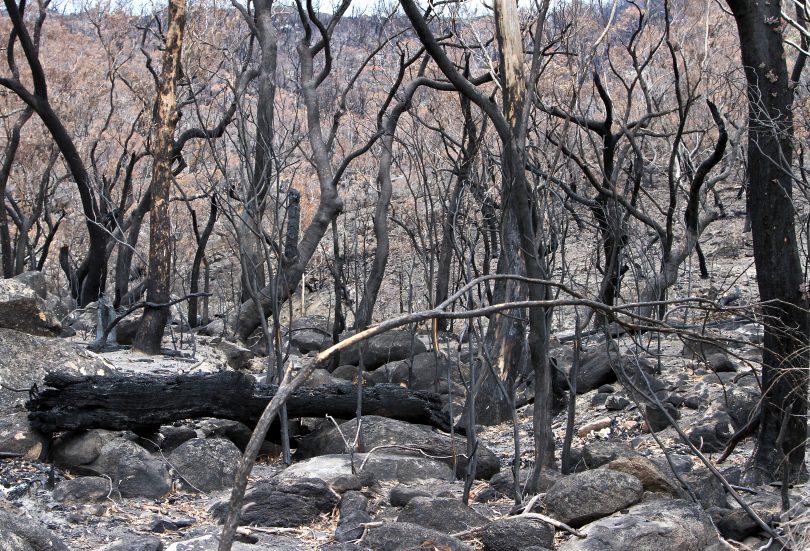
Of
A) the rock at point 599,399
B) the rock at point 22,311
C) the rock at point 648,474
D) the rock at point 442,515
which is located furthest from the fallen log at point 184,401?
the rock at point 648,474

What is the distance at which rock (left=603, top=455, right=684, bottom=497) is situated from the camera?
16.0 feet

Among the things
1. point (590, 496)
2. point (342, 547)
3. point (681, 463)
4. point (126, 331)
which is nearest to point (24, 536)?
point (342, 547)

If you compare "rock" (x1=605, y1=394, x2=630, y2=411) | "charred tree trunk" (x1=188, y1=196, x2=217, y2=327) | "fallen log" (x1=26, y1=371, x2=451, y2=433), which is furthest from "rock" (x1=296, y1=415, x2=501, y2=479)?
"charred tree trunk" (x1=188, y1=196, x2=217, y2=327)

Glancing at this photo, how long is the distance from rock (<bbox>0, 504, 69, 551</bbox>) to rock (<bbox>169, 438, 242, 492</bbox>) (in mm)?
1879

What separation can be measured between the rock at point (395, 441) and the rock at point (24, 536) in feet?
9.88

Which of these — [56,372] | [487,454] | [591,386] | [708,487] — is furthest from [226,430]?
[591,386]

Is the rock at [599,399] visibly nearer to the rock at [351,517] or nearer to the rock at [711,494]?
the rock at [711,494]

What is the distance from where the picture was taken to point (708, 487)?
4898 millimetres

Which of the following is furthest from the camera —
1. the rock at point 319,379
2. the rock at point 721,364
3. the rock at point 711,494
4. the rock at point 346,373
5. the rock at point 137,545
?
the rock at point 346,373

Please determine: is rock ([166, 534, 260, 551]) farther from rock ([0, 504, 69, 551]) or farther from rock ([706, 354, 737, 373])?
rock ([706, 354, 737, 373])

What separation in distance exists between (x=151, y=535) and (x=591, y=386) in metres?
6.16

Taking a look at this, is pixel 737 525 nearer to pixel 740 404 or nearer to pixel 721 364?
pixel 740 404

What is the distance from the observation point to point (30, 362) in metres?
6.73

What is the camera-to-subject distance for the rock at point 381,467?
5.71 m
